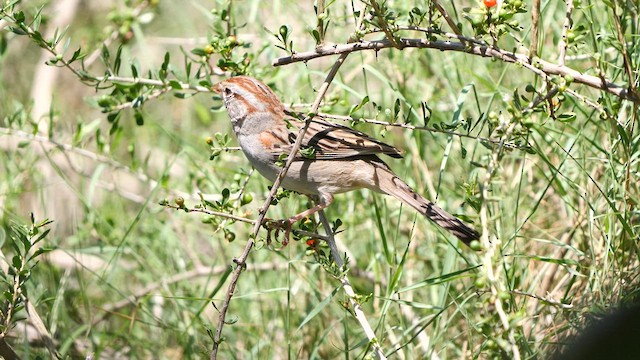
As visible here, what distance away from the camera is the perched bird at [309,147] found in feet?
11.3

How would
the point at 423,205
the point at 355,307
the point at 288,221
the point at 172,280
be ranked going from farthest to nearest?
the point at 172,280 < the point at 288,221 < the point at 423,205 < the point at 355,307

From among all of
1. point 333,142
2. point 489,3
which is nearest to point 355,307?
point 333,142

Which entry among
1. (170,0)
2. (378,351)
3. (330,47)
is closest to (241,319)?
(378,351)

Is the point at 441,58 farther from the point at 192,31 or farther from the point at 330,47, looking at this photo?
the point at 192,31

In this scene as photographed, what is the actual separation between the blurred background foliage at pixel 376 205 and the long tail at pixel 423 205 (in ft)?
0.28

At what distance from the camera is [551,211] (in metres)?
4.04

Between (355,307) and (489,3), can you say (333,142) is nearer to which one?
(355,307)

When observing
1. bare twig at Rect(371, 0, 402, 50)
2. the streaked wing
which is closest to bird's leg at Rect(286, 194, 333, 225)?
the streaked wing

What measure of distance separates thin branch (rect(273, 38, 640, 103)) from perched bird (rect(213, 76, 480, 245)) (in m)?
0.67

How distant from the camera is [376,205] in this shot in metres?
3.40

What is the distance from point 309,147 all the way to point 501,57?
107 centimetres

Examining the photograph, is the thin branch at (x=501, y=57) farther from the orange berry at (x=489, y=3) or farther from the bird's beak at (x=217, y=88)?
the bird's beak at (x=217, y=88)

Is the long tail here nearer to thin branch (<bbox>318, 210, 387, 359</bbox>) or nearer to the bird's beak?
thin branch (<bbox>318, 210, 387, 359</bbox>)

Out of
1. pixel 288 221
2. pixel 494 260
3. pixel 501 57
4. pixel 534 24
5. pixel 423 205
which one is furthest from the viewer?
pixel 288 221
